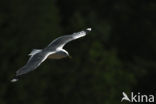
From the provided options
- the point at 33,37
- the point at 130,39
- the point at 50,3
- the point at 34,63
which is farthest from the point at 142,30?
the point at 34,63

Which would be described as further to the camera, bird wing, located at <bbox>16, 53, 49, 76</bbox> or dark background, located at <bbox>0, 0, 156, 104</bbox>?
dark background, located at <bbox>0, 0, 156, 104</bbox>

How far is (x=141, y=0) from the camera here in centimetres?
4538

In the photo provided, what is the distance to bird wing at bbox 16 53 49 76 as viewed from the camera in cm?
1357

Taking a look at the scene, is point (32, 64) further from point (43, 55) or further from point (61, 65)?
point (61, 65)

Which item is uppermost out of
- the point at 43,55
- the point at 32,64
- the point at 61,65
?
the point at 61,65

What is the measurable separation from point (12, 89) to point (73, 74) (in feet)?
6.83

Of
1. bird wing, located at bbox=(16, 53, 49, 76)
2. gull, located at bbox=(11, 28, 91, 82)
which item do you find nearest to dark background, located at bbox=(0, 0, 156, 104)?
gull, located at bbox=(11, 28, 91, 82)

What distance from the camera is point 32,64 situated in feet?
46.1

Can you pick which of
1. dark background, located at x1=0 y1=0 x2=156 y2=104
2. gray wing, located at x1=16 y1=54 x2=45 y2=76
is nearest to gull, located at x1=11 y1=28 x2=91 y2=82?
gray wing, located at x1=16 y1=54 x2=45 y2=76

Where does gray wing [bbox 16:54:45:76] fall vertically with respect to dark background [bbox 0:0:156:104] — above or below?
below

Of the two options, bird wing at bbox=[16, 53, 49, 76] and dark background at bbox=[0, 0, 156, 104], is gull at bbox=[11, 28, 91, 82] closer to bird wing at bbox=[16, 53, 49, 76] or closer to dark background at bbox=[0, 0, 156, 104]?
bird wing at bbox=[16, 53, 49, 76]

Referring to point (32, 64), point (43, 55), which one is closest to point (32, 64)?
point (32, 64)

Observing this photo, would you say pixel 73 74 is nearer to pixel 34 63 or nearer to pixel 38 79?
pixel 38 79

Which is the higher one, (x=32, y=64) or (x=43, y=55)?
(x=43, y=55)
